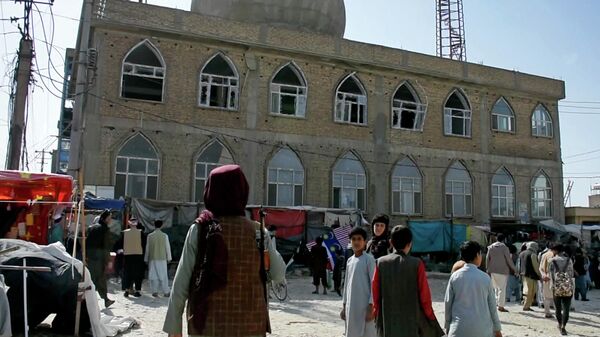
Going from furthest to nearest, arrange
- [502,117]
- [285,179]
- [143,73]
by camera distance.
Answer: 1. [502,117]
2. [285,179]
3. [143,73]

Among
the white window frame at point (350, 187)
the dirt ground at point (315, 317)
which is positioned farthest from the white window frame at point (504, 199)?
the dirt ground at point (315, 317)

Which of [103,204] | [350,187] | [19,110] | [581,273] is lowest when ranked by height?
[581,273]

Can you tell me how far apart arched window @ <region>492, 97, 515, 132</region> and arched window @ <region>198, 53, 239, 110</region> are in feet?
38.0

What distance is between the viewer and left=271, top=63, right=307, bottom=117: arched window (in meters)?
19.4

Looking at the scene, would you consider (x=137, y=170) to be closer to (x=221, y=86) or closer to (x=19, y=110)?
(x=19, y=110)

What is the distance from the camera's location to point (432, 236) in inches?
702

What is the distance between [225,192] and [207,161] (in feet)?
51.4

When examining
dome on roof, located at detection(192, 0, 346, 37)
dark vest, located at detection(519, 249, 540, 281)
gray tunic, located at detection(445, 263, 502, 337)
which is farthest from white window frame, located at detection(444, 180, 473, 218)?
gray tunic, located at detection(445, 263, 502, 337)

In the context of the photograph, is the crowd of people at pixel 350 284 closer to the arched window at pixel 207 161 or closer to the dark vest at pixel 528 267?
the dark vest at pixel 528 267

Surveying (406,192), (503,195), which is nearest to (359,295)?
(406,192)

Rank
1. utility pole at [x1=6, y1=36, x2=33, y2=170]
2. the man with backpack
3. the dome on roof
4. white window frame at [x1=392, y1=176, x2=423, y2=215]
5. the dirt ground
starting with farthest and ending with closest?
1. white window frame at [x1=392, y1=176, x2=423, y2=215]
2. the dome on roof
3. utility pole at [x1=6, y1=36, x2=33, y2=170]
4. the man with backpack
5. the dirt ground

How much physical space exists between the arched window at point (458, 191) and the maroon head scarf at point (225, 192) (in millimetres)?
19954

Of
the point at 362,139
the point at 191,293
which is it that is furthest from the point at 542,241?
the point at 191,293

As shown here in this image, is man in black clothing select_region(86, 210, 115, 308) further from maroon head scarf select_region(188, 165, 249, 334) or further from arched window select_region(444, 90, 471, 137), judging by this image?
arched window select_region(444, 90, 471, 137)
